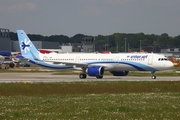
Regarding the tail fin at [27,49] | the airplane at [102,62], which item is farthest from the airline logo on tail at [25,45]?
the airplane at [102,62]

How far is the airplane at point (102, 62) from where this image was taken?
56.2 metres

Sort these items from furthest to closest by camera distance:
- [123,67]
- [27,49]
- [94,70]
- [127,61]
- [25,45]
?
[25,45], [27,49], [123,67], [127,61], [94,70]

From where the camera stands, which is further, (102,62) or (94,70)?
(102,62)

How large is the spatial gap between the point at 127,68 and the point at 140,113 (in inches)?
1453

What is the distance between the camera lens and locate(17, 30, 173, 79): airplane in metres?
56.2

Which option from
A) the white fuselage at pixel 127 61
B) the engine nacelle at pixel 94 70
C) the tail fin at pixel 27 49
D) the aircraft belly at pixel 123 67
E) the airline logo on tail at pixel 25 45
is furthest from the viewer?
the airline logo on tail at pixel 25 45

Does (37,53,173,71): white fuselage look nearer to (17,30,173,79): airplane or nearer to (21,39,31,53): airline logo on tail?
(17,30,173,79): airplane

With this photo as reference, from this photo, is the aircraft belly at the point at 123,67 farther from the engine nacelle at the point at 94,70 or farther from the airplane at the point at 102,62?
the engine nacelle at the point at 94,70

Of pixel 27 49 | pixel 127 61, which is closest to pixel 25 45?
pixel 27 49

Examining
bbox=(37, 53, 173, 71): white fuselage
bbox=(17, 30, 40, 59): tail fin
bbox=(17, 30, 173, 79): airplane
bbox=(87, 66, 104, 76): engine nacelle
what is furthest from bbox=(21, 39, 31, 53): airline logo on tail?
bbox=(87, 66, 104, 76): engine nacelle

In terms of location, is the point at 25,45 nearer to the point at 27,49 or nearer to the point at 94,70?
the point at 27,49

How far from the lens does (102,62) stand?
58281 millimetres

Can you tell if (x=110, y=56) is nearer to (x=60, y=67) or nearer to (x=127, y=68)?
(x=127, y=68)

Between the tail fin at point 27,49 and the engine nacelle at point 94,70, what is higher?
the tail fin at point 27,49
